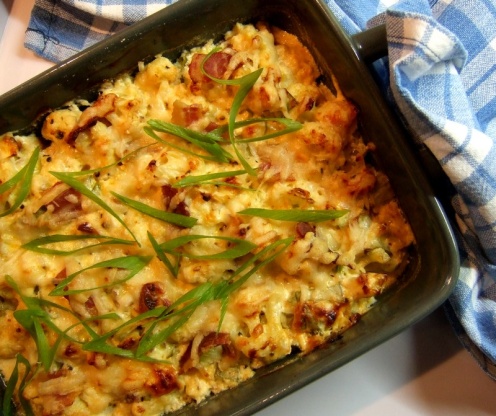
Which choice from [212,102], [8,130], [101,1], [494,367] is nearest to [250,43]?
[212,102]

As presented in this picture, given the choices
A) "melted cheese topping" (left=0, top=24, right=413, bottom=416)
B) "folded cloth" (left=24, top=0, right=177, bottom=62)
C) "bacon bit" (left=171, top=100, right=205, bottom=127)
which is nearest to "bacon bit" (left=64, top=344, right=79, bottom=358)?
"melted cheese topping" (left=0, top=24, right=413, bottom=416)

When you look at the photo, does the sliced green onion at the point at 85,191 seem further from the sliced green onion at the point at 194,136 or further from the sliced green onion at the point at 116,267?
the sliced green onion at the point at 194,136

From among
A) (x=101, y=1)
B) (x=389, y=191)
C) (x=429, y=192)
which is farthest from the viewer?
(x=101, y=1)

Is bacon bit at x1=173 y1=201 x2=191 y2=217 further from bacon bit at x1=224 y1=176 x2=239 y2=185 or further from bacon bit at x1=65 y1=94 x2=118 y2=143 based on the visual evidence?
bacon bit at x1=65 y1=94 x2=118 y2=143

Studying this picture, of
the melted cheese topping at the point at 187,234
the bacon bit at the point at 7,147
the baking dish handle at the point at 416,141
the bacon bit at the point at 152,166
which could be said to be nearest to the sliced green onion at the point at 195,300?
the melted cheese topping at the point at 187,234

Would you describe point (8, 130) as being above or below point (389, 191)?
below

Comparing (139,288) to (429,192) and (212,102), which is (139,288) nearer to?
(212,102)

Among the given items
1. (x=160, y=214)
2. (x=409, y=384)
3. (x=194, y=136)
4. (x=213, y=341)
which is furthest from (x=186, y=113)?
(x=409, y=384)

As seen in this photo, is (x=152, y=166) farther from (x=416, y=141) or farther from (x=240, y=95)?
(x=416, y=141)
